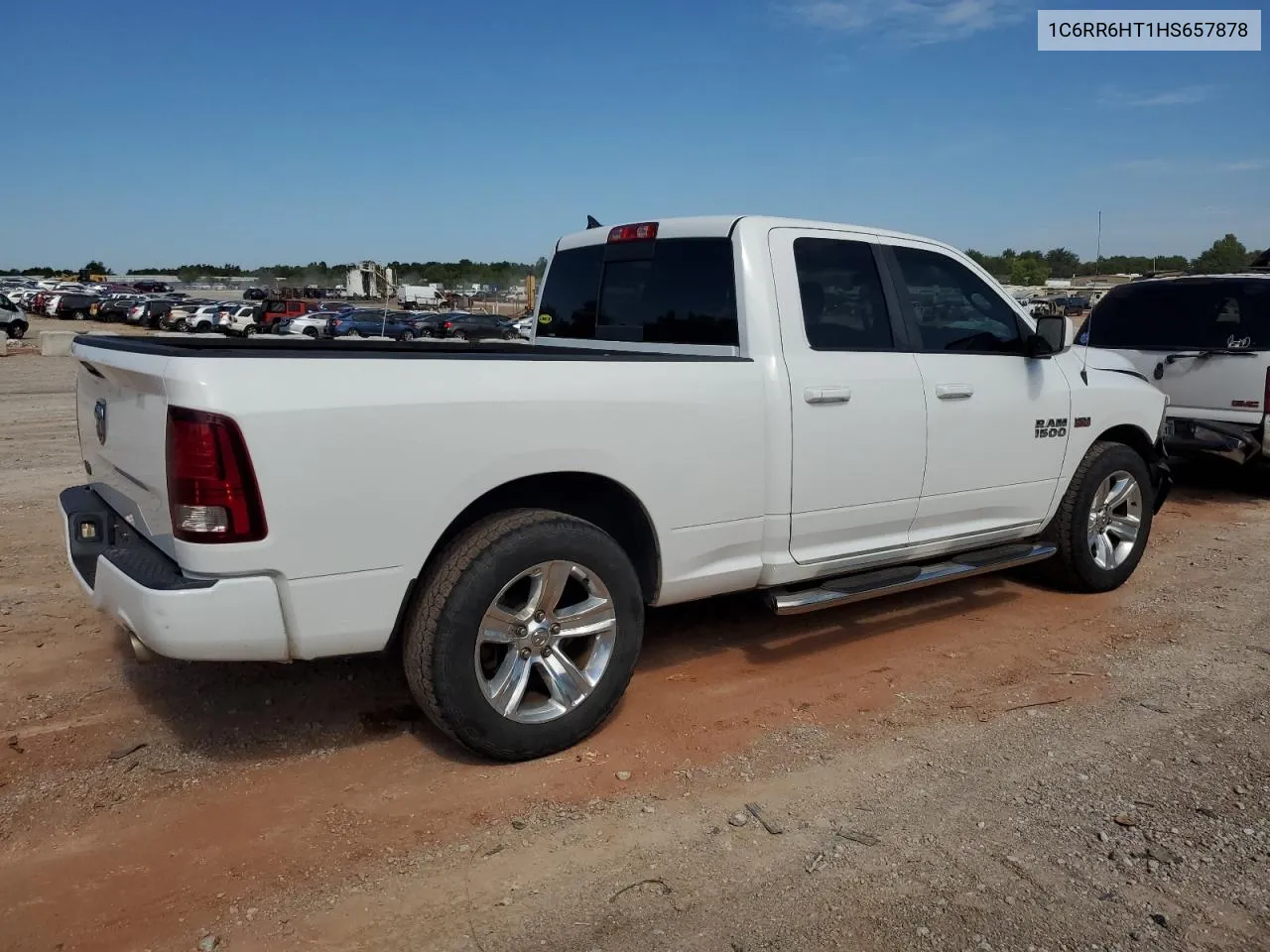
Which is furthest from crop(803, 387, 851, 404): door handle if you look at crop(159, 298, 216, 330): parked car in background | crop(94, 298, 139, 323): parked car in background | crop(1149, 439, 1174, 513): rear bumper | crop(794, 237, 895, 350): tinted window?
crop(94, 298, 139, 323): parked car in background

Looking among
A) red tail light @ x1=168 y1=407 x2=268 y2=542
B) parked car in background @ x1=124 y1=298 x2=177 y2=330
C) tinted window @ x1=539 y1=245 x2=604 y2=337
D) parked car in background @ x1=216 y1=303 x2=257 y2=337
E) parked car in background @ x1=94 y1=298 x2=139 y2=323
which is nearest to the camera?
red tail light @ x1=168 y1=407 x2=268 y2=542

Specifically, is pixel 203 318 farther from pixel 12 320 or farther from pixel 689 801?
pixel 689 801

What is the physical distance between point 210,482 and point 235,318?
4666cm

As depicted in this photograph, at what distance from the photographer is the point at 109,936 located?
2654 mm

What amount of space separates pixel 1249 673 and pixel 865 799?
7.80 ft

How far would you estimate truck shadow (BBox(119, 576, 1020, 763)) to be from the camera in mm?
3818

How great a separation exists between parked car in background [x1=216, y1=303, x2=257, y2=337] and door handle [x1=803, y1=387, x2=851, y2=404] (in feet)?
140

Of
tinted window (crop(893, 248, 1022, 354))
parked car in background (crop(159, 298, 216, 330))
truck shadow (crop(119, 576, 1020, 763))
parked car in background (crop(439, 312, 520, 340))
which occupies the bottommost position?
truck shadow (crop(119, 576, 1020, 763))

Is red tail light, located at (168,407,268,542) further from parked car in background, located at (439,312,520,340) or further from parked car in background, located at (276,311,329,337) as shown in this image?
parked car in background, located at (276,311,329,337)

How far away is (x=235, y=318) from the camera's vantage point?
45.8 m

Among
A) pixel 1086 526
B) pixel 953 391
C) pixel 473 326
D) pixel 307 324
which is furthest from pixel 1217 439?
pixel 307 324

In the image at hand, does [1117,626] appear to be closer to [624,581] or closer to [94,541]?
[624,581]

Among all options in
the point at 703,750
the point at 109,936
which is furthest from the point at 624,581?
the point at 109,936

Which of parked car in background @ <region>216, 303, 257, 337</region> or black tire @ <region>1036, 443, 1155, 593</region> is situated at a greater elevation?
parked car in background @ <region>216, 303, 257, 337</region>
